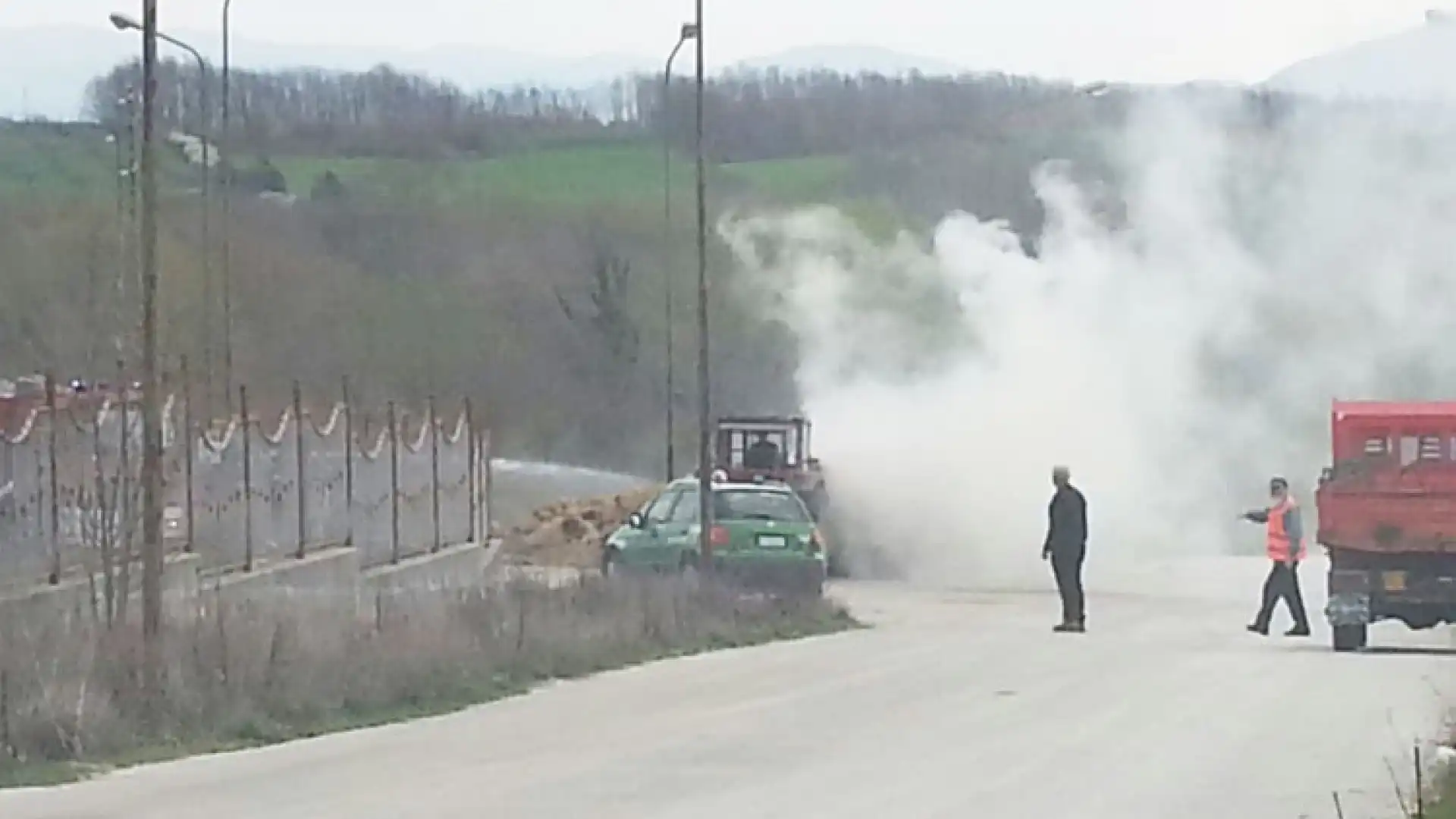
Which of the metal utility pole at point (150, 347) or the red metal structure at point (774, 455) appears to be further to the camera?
the red metal structure at point (774, 455)

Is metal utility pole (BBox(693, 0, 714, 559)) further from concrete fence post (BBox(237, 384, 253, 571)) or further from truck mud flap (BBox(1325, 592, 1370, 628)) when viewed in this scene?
truck mud flap (BBox(1325, 592, 1370, 628))

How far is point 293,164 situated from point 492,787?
59.4m

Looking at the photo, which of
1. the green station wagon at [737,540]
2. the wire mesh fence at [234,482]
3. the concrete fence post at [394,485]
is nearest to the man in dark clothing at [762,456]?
the wire mesh fence at [234,482]

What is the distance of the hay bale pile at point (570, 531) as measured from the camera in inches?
1892

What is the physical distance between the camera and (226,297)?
146ft

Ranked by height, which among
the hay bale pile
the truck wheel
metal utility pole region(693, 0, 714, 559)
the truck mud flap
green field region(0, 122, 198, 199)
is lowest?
the hay bale pile

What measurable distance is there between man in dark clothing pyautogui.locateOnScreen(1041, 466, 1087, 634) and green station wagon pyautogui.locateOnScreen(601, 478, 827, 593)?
289 cm

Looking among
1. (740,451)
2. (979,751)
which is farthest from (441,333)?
(979,751)

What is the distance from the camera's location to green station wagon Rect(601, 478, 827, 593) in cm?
3359

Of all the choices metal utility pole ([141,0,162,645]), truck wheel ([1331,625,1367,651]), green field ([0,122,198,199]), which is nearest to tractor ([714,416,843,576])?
green field ([0,122,198,199])

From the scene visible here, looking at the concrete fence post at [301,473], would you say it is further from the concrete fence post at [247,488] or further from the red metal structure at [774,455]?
the red metal structure at [774,455]

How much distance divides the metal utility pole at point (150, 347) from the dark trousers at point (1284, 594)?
14.7m

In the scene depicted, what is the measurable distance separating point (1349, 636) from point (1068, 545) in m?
5.12

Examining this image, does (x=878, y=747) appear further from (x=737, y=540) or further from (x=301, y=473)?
(x=737, y=540)
